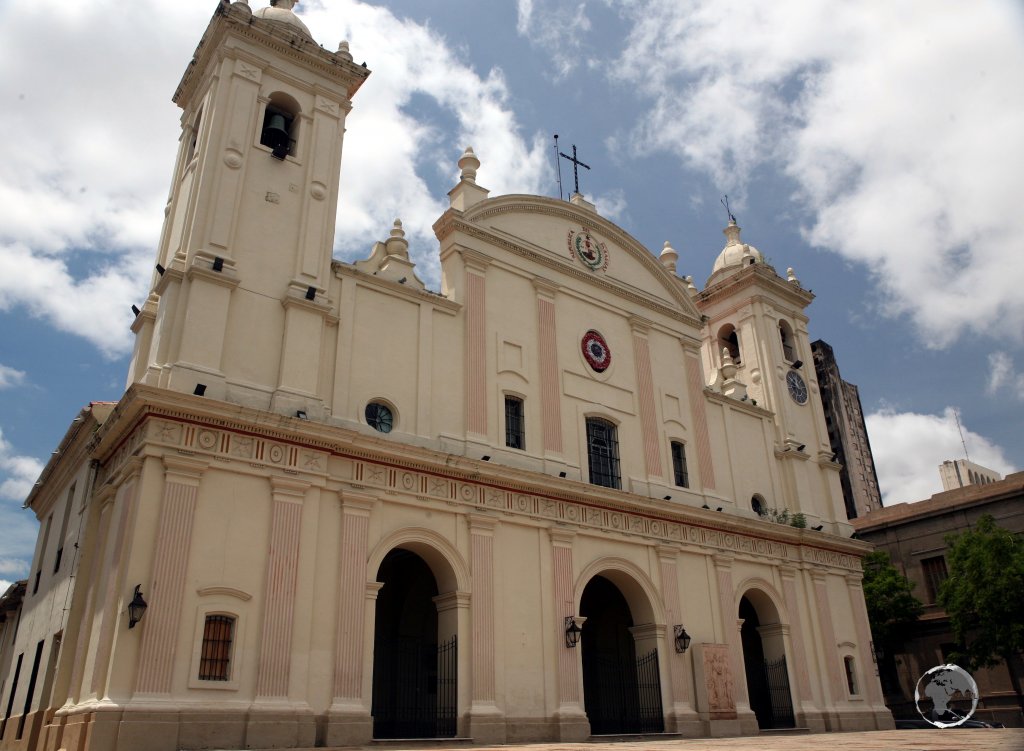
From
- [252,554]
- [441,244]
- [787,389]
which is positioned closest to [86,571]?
[252,554]

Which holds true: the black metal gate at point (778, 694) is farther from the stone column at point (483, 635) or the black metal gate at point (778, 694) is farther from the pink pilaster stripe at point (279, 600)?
the pink pilaster stripe at point (279, 600)

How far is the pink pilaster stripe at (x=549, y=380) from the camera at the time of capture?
1998 cm

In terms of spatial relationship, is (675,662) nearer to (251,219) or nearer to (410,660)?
(410,660)

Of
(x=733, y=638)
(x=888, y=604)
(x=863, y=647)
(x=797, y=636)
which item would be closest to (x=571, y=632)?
(x=733, y=638)

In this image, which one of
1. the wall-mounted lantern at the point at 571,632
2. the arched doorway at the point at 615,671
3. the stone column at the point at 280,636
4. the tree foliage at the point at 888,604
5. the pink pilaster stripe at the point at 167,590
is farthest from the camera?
the tree foliage at the point at 888,604

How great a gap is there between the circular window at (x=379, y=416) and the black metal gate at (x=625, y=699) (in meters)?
8.28

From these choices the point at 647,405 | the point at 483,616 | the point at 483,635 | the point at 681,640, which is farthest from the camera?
the point at 647,405

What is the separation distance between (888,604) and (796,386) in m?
11.0

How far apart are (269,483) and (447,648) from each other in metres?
4.91

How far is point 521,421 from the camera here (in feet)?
64.8

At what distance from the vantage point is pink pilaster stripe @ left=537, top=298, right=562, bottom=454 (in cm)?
1998

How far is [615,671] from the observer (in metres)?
21.1

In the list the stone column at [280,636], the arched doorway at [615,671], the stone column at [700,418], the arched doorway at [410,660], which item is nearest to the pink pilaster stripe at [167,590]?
the stone column at [280,636]

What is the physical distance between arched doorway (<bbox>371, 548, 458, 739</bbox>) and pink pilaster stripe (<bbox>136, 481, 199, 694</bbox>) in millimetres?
3747
